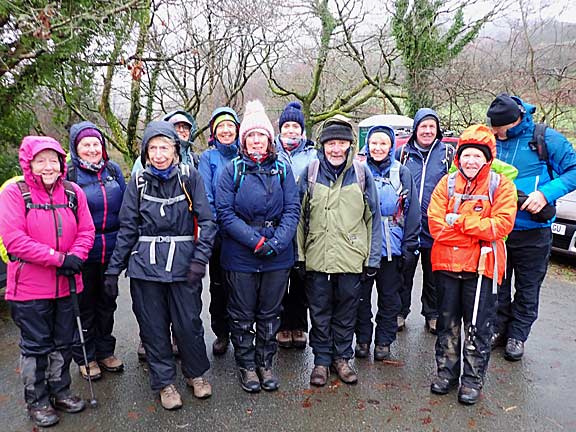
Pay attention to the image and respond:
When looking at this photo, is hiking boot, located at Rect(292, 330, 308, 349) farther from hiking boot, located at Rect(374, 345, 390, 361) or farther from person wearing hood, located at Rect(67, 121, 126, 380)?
person wearing hood, located at Rect(67, 121, 126, 380)

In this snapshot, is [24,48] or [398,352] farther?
[24,48]

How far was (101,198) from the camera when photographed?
3.35m

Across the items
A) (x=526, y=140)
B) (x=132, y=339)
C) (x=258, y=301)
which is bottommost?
(x=132, y=339)

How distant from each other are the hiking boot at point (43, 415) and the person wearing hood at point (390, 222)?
2367 millimetres

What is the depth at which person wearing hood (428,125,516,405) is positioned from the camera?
124 inches

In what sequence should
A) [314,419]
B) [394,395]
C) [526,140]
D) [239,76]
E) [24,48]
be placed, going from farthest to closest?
1. [239,76]
2. [24,48]
3. [526,140]
4. [394,395]
5. [314,419]

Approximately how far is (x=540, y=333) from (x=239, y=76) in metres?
8.82

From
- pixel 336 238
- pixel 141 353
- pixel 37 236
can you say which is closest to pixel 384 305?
pixel 336 238

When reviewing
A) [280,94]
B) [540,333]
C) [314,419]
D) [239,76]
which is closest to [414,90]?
[280,94]

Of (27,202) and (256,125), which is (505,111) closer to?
(256,125)

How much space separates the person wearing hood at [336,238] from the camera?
3418 mm

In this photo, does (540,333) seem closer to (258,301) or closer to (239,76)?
(258,301)

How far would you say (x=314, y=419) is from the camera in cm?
313

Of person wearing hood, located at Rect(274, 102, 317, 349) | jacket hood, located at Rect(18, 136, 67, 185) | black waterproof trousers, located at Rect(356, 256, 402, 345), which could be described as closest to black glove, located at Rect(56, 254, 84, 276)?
jacket hood, located at Rect(18, 136, 67, 185)
